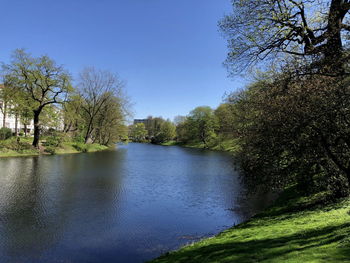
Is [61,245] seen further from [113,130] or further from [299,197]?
[113,130]

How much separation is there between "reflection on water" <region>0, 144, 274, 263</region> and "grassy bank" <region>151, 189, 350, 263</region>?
210 cm

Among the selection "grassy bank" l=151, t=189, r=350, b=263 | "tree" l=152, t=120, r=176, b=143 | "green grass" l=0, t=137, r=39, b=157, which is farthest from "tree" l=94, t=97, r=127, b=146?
"grassy bank" l=151, t=189, r=350, b=263

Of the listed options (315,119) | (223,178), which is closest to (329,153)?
(315,119)

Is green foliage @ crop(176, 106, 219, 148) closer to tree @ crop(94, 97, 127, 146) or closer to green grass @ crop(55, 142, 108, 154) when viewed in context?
tree @ crop(94, 97, 127, 146)

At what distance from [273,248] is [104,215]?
27.7 ft

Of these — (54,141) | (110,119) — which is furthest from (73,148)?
(110,119)

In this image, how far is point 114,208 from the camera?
14.0 metres

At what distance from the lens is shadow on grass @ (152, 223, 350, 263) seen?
5.50m

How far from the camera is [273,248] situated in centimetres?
652

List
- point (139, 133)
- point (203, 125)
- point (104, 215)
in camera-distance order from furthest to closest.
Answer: point (139, 133) < point (203, 125) < point (104, 215)

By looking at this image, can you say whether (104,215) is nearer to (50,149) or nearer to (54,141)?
(50,149)

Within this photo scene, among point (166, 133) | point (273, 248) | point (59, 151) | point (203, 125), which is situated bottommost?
point (273, 248)

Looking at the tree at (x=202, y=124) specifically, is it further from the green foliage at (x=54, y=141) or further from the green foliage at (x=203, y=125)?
the green foliage at (x=54, y=141)

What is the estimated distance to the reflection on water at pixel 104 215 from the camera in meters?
9.05
